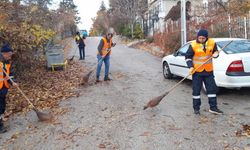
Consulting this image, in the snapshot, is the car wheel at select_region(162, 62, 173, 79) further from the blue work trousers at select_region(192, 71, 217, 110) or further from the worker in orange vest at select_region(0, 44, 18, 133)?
the worker in orange vest at select_region(0, 44, 18, 133)

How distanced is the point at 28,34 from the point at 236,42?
21.7 ft

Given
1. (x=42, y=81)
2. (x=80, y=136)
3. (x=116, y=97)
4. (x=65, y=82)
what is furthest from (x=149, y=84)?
(x=80, y=136)

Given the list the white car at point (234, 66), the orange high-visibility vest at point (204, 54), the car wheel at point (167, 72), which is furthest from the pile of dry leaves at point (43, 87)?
the white car at point (234, 66)

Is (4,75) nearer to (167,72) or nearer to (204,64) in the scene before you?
(204,64)

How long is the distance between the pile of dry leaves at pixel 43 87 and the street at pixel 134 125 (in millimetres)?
548

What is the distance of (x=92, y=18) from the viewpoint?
92.7 metres

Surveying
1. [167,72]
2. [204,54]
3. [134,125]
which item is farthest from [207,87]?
[167,72]

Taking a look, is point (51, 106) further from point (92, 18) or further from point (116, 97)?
point (92, 18)

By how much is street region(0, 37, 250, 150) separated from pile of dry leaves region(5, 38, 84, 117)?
1.80ft

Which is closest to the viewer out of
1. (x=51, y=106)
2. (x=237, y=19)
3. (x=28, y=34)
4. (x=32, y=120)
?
(x=32, y=120)

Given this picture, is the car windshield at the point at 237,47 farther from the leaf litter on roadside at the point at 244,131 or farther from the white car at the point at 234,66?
the leaf litter on roadside at the point at 244,131

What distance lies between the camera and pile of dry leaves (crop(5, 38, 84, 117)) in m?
8.92

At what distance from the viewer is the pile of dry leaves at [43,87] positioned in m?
8.92

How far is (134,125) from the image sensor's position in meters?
6.64
